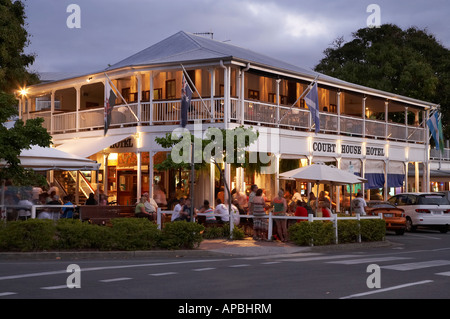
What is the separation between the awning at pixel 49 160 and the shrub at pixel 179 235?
4871mm

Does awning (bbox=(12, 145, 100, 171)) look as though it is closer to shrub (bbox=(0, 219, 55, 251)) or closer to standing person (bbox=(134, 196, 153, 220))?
standing person (bbox=(134, 196, 153, 220))

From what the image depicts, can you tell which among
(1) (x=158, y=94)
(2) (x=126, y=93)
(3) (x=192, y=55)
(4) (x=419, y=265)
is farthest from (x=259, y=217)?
(2) (x=126, y=93)

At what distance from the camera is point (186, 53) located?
2703 centimetres

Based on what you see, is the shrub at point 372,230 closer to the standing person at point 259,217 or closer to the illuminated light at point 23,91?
the standing person at point 259,217

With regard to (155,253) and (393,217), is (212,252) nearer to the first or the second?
(155,253)

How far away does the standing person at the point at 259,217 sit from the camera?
1970 centimetres

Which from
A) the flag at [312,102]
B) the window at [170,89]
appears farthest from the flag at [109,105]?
the flag at [312,102]

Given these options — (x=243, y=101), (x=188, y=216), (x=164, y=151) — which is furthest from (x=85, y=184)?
(x=188, y=216)

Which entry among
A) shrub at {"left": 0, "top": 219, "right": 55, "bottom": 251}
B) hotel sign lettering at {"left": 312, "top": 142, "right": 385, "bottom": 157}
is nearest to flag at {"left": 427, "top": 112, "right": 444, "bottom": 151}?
hotel sign lettering at {"left": 312, "top": 142, "right": 385, "bottom": 157}

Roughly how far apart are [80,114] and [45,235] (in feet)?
46.2

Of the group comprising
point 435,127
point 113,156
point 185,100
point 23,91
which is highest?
point 23,91

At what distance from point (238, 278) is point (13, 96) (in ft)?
34.0

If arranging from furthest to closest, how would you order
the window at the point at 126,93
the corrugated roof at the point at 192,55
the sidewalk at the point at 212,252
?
the window at the point at 126,93
the corrugated roof at the point at 192,55
the sidewalk at the point at 212,252
